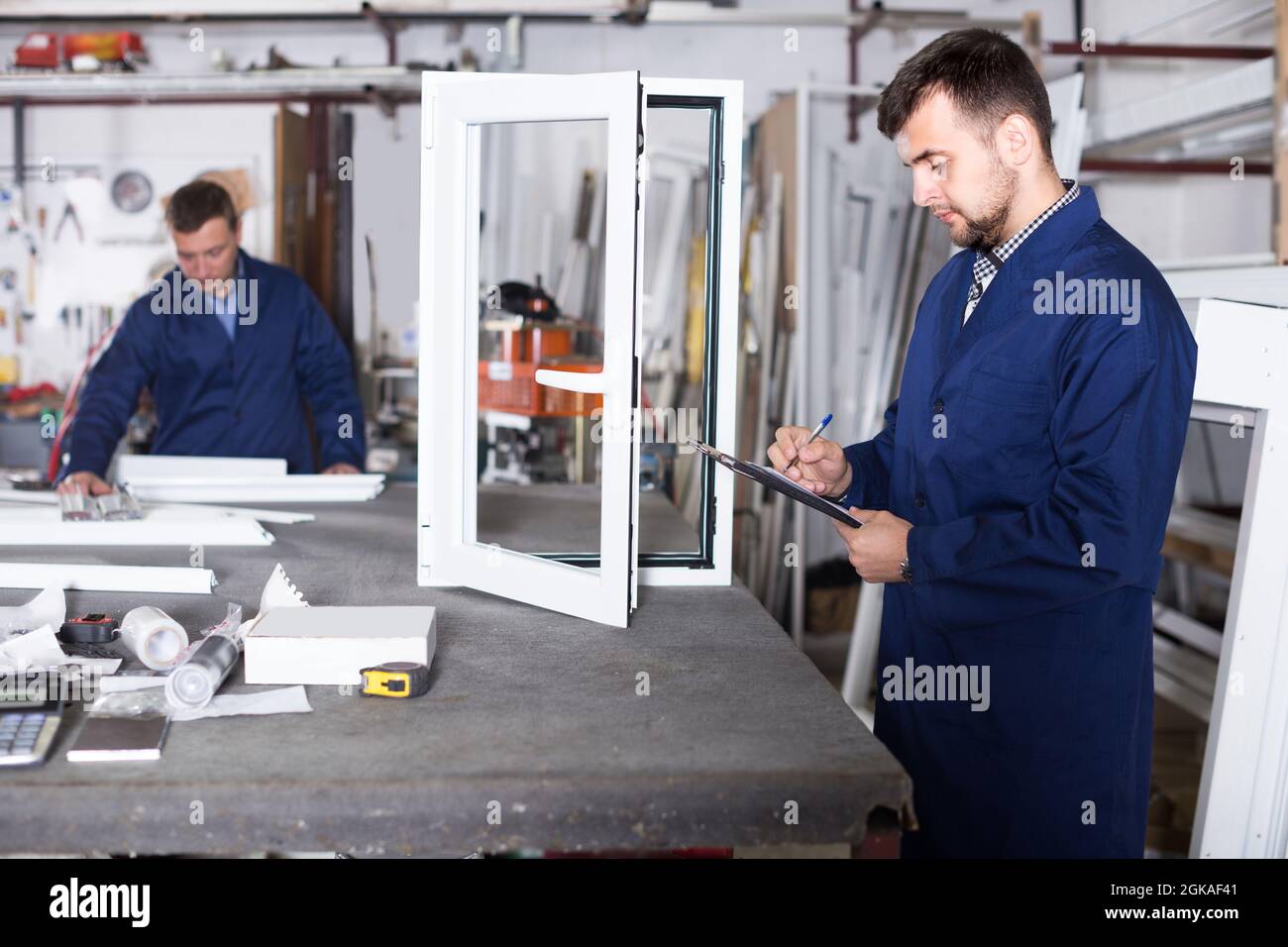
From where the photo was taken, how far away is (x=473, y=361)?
80.7 inches

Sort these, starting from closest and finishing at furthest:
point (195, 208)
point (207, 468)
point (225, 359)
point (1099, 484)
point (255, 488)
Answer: point (1099, 484) < point (255, 488) < point (207, 468) < point (195, 208) < point (225, 359)

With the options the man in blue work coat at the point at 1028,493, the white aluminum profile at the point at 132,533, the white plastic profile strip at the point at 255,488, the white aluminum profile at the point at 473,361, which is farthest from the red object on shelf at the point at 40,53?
the man in blue work coat at the point at 1028,493

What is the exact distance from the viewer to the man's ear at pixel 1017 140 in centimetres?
170

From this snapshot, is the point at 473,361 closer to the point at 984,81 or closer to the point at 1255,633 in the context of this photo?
the point at 984,81

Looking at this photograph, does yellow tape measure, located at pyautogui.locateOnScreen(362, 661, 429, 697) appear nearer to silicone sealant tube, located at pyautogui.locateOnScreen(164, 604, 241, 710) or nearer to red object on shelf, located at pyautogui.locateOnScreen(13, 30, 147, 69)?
silicone sealant tube, located at pyautogui.locateOnScreen(164, 604, 241, 710)

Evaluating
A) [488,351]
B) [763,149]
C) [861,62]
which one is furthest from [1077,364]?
[861,62]

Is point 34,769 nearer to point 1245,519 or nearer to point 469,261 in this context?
point 469,261

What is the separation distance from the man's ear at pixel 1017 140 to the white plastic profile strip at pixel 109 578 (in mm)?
1441

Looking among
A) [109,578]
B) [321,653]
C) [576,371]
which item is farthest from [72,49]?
[321,653]

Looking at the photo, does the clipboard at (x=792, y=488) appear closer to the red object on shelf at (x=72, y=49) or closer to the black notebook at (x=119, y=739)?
the black notebook at (x=119, y=739)

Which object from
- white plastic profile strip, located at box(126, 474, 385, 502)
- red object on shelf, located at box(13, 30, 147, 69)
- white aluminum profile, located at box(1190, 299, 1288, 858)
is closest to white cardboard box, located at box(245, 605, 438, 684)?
white aluminum profile, located at box(1190, 299, 1288, 858)

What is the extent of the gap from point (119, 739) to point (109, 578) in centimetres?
79
